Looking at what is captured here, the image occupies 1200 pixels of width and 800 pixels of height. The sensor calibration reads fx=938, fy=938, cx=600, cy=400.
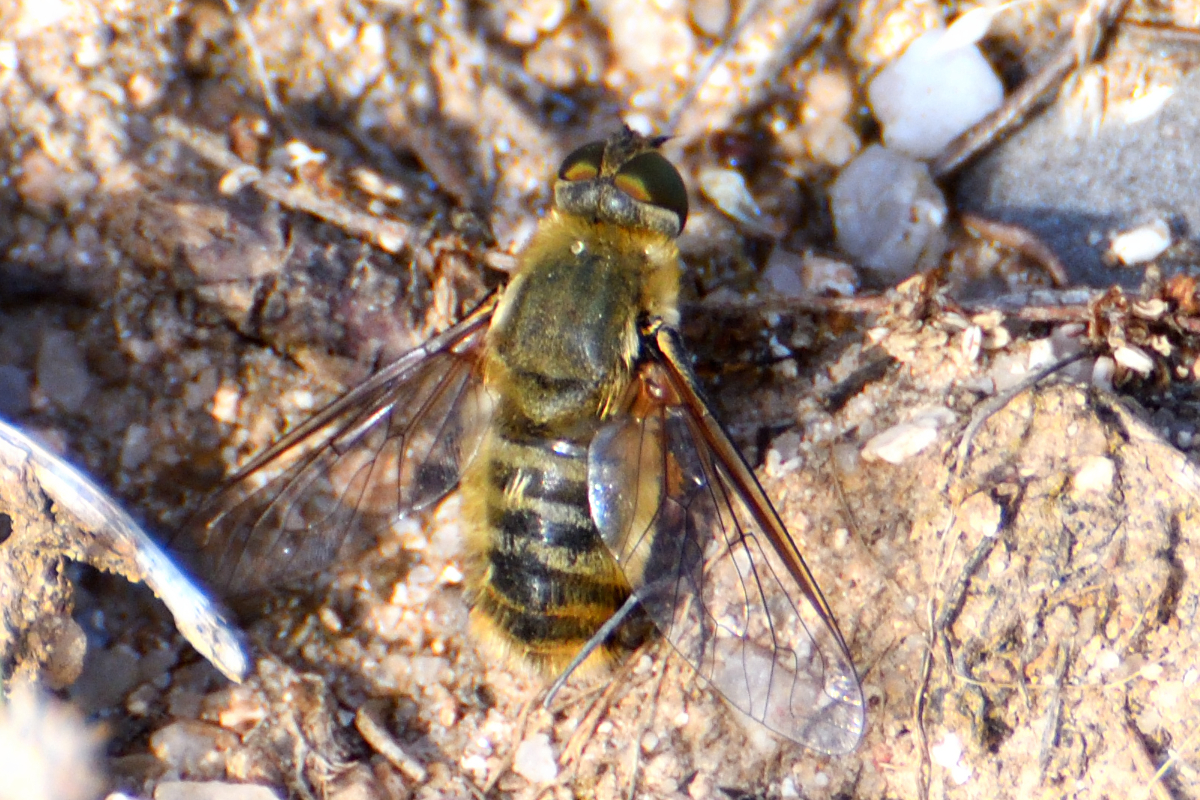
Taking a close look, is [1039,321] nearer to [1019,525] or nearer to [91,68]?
[1019,525]

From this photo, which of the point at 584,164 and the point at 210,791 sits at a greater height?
the point at 584,164

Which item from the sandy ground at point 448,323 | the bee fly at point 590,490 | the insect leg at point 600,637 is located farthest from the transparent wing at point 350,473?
the insect leg at point 600,637

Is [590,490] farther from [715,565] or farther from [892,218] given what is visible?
[892,218]

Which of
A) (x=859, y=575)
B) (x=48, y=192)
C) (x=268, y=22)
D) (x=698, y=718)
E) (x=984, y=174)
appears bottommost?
(x=698, y=718)

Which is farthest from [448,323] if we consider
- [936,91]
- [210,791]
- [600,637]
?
[936,91]

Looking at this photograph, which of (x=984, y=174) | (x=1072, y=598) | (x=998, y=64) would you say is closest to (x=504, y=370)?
(x=1072, y=598)

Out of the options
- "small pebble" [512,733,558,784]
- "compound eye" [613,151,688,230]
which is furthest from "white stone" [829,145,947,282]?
"small pebble" [512,733,558,784]

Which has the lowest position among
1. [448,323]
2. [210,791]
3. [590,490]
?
[210,791]
